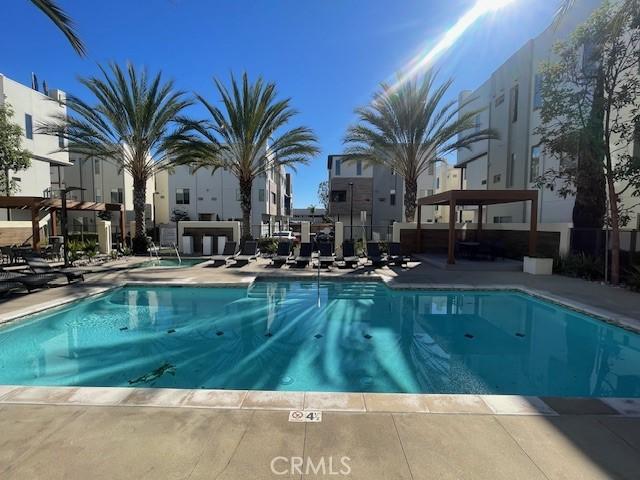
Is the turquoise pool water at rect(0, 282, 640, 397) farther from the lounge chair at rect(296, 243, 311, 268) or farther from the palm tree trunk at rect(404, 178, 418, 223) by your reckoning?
the palm tree trunk at rect(404, 178, 418, 223)

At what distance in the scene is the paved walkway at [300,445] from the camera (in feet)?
8.62

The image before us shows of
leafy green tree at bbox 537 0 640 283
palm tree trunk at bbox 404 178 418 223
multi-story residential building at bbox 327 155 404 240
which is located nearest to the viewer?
leafy green tree at bbox 537 0 640 283

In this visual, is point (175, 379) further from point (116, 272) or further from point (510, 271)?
point (510, 271)

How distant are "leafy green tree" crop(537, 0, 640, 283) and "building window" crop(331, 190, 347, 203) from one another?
28.2 m

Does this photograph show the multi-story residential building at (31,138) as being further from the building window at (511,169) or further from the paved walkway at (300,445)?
the building window at (511,169)

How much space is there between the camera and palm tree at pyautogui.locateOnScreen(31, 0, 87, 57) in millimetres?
6109

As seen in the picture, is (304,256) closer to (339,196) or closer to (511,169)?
(511,169)

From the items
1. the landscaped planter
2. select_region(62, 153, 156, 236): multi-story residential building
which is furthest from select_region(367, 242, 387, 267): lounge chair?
select_region(62, 153, 156, 236): multi-story residential building

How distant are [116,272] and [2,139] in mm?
9276

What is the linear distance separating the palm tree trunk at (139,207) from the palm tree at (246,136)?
9.71 ft

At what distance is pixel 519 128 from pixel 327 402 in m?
20.6

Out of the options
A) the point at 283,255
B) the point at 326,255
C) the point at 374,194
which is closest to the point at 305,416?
the point at 326,255

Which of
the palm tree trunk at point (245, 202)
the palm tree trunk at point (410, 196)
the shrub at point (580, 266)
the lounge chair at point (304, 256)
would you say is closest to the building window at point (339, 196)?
the palm tree trunk at point (410, 196)

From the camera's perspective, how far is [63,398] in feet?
12.2
